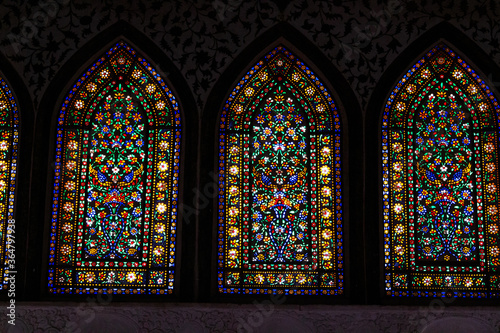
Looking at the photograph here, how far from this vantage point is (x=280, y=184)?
4812 mm

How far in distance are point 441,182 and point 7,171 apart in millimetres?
3372

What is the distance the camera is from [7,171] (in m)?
4.82

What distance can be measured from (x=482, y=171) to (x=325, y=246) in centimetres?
135

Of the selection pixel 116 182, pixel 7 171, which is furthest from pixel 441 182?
pixel 7 171

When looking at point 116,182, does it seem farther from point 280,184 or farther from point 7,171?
point 280,184

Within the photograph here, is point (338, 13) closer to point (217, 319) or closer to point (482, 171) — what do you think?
Answer: point (482, 171)

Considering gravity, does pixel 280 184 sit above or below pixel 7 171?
below

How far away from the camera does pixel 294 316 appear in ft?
14.4

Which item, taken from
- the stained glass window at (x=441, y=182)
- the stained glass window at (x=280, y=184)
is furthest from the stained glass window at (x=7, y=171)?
the stained glass window at (x=441, y=182)

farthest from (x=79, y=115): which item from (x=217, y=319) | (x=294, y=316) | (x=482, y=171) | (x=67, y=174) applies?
(x=482, y=171)

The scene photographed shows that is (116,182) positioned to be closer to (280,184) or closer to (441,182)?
(280,184)

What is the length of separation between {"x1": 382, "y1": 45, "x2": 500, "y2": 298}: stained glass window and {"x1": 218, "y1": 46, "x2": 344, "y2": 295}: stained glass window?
44cm

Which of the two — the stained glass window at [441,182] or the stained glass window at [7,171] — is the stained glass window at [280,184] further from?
the stained glass window at [7,171]

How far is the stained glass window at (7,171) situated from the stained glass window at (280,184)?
159 centimetres
